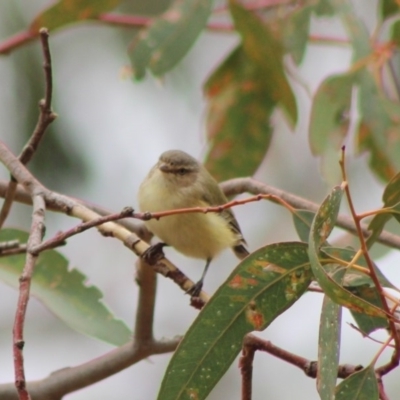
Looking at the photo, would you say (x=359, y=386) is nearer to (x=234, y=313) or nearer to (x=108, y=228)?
(x=234, y=313)

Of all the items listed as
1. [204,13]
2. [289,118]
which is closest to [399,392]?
[289,118]

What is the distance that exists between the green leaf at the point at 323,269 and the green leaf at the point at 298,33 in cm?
142

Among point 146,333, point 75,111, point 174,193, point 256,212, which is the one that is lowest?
point 146,333

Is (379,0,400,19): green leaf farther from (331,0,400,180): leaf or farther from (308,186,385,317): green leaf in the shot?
(308,186,385,317): green leaf

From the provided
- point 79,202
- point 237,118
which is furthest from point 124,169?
point 79,202

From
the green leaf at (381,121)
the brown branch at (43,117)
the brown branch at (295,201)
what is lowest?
the brown branch at (43,117)

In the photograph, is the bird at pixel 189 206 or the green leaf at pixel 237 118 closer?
the bird at pixel 189 206

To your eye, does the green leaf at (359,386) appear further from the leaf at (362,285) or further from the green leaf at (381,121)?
the green leaf at (381,121)

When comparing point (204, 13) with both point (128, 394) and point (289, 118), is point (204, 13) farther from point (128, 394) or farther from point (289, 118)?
point (128, 394)

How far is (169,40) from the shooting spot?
246 cm

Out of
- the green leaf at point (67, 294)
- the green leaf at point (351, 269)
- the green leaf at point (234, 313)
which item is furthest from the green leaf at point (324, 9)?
the green leaf at point (234, 313)

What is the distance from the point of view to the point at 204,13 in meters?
2.47

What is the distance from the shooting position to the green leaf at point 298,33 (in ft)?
8.30

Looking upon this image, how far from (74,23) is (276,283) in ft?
4.93
